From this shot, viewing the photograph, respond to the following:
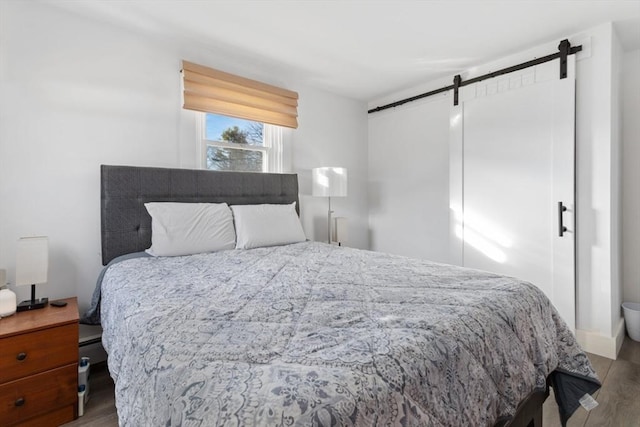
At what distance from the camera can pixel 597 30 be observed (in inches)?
94.8

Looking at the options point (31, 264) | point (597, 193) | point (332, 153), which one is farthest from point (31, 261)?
point (597, 193)

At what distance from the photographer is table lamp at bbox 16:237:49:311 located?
175cm

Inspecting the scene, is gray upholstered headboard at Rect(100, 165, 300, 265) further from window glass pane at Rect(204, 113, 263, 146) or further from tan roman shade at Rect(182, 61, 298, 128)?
tan roman shade at Rect(182, 61, 298, 128)

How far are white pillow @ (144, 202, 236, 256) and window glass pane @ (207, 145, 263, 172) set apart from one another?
0.55m

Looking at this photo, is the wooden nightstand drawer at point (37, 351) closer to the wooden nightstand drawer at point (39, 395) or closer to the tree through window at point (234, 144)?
the wooden nightstand drawer at point (39, 395)

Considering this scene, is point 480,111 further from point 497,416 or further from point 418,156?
point 497,416

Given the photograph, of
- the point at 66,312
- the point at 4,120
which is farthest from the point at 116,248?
the point at 4,120

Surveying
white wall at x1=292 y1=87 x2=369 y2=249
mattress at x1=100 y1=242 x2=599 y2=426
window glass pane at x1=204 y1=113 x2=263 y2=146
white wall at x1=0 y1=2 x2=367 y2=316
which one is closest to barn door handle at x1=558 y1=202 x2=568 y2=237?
mattress at x1=100 y1=242 x2=599 y2=426

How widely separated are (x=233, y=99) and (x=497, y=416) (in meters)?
2.91

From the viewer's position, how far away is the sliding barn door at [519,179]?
2561mm

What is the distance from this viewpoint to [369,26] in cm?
240

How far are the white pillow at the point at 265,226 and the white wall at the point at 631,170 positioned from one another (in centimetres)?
302

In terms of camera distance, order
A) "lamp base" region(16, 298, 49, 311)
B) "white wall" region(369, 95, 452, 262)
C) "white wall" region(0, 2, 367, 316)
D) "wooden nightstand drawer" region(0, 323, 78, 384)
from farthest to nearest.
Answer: "white wall" region(369, 95, 452, 262), "white wall" region(0, 2, 367, 316), "lamp base" region(16, 298, 49, 311), "wooden nightstand drawer" region(0, 323, 78, 384)

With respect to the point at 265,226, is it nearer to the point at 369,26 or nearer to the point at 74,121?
the point at 74,121
